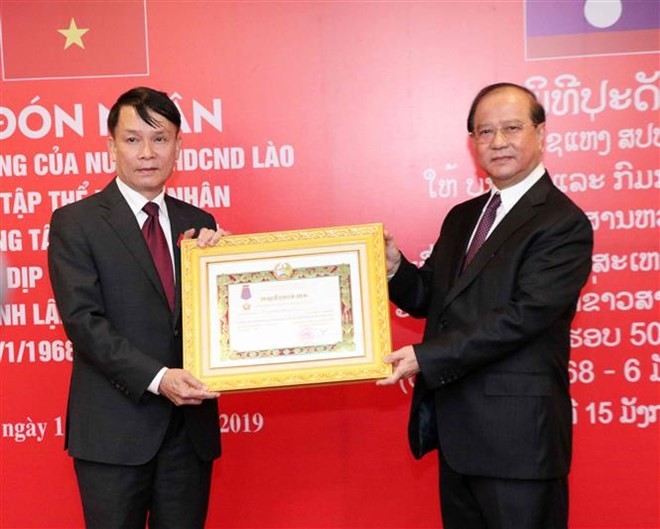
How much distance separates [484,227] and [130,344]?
3.49ft

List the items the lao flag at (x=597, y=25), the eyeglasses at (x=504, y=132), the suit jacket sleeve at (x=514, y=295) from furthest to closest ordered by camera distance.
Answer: the lao flag at (x=597, y=25), the eyeglasses at (x=504, y=132), the suit jacket sleeve at (x=514, y=295)

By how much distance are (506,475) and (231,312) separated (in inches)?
34.5

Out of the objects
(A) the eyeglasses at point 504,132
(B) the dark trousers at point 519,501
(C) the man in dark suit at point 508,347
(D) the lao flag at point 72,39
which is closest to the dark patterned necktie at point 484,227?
(C) the man in dark suit at point 508,347

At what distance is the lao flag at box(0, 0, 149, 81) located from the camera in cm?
281

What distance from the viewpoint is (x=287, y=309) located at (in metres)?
2.07

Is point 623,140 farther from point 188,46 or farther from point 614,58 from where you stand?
point 188,46

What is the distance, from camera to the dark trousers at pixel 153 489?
2.01 metres

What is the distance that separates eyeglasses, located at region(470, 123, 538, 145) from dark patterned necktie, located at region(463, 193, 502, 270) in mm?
172

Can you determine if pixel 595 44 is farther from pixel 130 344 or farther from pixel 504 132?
pixel 130 344

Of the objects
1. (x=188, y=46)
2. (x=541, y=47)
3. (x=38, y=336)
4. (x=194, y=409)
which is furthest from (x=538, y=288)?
(x=38, y=336)

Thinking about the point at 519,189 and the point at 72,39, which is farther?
the point at 72,39

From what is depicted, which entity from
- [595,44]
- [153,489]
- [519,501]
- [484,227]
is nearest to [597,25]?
[595,44]

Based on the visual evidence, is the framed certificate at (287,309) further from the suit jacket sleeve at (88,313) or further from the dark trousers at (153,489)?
the dark trousers at (153,489)

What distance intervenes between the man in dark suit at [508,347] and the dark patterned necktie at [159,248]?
672 mm
